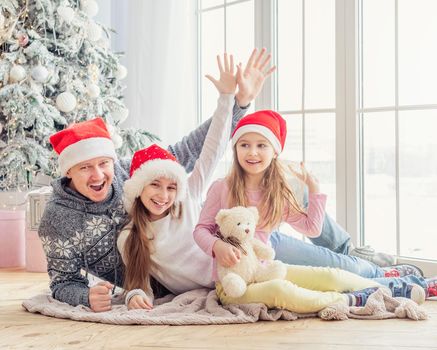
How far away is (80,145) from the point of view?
2475mm

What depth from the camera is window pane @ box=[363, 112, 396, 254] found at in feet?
10.6

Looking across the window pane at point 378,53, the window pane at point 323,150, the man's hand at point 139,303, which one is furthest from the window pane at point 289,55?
the man's hand at point 139,303

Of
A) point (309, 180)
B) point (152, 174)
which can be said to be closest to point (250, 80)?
point (309, 180)

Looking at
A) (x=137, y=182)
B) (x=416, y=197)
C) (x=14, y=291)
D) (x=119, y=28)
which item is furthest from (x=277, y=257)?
(x=119, y=28)

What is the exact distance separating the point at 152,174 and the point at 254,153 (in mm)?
353

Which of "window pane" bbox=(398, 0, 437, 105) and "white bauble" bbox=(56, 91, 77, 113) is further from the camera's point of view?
"white bauble" bbox=(56, 91, 77, 113)

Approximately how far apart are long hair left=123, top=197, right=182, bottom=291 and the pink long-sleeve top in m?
0.16

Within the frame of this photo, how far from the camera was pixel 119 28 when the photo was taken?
14.3 feet

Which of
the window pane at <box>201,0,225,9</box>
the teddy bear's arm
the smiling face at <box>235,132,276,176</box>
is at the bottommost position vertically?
the teddy bear's arm

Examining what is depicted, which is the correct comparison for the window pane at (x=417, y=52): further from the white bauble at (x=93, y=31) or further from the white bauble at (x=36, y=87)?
the white bauble at (x=36, y=87)

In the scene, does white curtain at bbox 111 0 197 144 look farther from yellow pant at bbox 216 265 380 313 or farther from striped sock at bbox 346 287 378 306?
striped sock at bbox 346 287 378 306

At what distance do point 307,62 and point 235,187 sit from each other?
1.26m

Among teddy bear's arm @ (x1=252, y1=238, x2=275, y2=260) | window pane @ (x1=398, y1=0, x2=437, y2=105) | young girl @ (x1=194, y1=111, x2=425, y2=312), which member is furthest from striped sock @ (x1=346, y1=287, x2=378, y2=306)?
window pane @ (x1=398, y1=0, x2=437, y2=105)

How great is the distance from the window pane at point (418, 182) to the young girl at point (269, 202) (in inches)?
28.9
